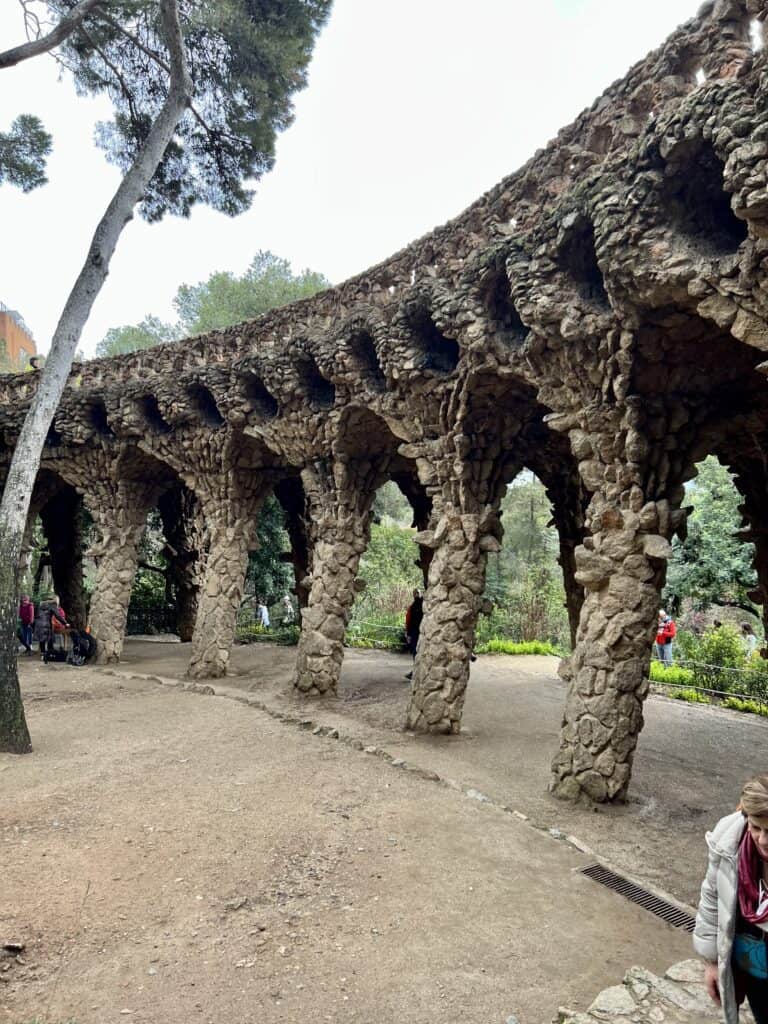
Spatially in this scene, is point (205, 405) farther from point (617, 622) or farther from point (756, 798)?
point (756, 798)

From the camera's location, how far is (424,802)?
5352 millimetres

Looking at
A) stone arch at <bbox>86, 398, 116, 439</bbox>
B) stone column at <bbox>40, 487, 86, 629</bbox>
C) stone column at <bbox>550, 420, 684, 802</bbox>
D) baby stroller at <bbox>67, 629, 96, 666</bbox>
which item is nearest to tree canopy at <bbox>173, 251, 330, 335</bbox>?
stone column at <bbox>40, 487, 86, 629</bbox>

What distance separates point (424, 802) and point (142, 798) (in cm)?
230

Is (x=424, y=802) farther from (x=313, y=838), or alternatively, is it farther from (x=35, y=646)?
(x=35, y=646)

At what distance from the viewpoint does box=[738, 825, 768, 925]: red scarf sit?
1.94 meters

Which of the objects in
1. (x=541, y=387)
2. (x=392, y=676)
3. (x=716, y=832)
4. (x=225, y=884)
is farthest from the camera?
(x=392, y=676)

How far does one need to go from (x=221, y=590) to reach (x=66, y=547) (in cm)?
873

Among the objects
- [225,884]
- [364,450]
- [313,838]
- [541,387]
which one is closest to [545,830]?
[313,838]

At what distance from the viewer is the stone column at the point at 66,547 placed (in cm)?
1806

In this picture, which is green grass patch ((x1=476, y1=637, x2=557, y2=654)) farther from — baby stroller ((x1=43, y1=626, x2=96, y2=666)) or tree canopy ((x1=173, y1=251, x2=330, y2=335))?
tree canopy ((x1=173, y1=251, x2=330, y2=335))

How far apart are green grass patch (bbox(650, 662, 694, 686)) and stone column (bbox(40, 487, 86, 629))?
14632 millimetres

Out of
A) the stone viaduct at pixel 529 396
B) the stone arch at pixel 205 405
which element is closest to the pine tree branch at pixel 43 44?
the stone viaduct at pixel 529 396

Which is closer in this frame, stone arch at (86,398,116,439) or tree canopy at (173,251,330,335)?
stone arch at (86,398,116,439)

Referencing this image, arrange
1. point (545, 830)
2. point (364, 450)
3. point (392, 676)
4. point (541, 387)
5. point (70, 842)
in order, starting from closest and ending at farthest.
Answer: point (70, 842), point (545, 830), point (541, 387), point (364, 450), point (392, 676)
